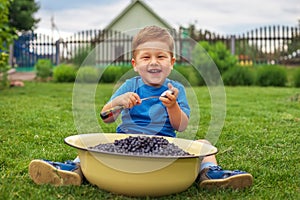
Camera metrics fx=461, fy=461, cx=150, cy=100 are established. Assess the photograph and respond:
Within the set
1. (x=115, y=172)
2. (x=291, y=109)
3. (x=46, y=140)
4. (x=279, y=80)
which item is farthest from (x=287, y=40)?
(x=115, y=172)

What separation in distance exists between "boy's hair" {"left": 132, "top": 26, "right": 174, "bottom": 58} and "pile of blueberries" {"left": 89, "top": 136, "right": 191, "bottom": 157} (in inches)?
16.3

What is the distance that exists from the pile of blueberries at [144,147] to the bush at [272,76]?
Answer: 8.47 m

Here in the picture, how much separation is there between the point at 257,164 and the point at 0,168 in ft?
4.20

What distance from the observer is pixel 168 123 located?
87.4 inches

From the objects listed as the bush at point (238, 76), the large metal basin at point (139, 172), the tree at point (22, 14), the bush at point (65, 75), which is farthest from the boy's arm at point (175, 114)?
the tree at point (22, 14)

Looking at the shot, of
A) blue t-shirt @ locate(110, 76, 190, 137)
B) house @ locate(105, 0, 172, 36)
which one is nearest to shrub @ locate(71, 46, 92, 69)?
blue t-shirt @ locate(110, 76, 190, 137)

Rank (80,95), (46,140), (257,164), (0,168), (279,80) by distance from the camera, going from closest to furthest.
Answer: (80,95), (0,168), (257,164), (46,140), (279,80)

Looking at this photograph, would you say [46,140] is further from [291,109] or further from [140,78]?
[291,109]

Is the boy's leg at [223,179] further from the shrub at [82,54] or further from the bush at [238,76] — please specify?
the bush at [238,76]

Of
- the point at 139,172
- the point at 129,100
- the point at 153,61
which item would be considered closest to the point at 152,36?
the point at 153,61

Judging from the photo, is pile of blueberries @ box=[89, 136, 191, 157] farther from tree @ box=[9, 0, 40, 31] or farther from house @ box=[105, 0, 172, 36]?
tree @ box=[9, 0, 40, 31]

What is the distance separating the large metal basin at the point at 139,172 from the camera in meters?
1.67

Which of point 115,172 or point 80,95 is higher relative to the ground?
point 80,95

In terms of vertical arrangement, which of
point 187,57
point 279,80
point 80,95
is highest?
point 187,57
